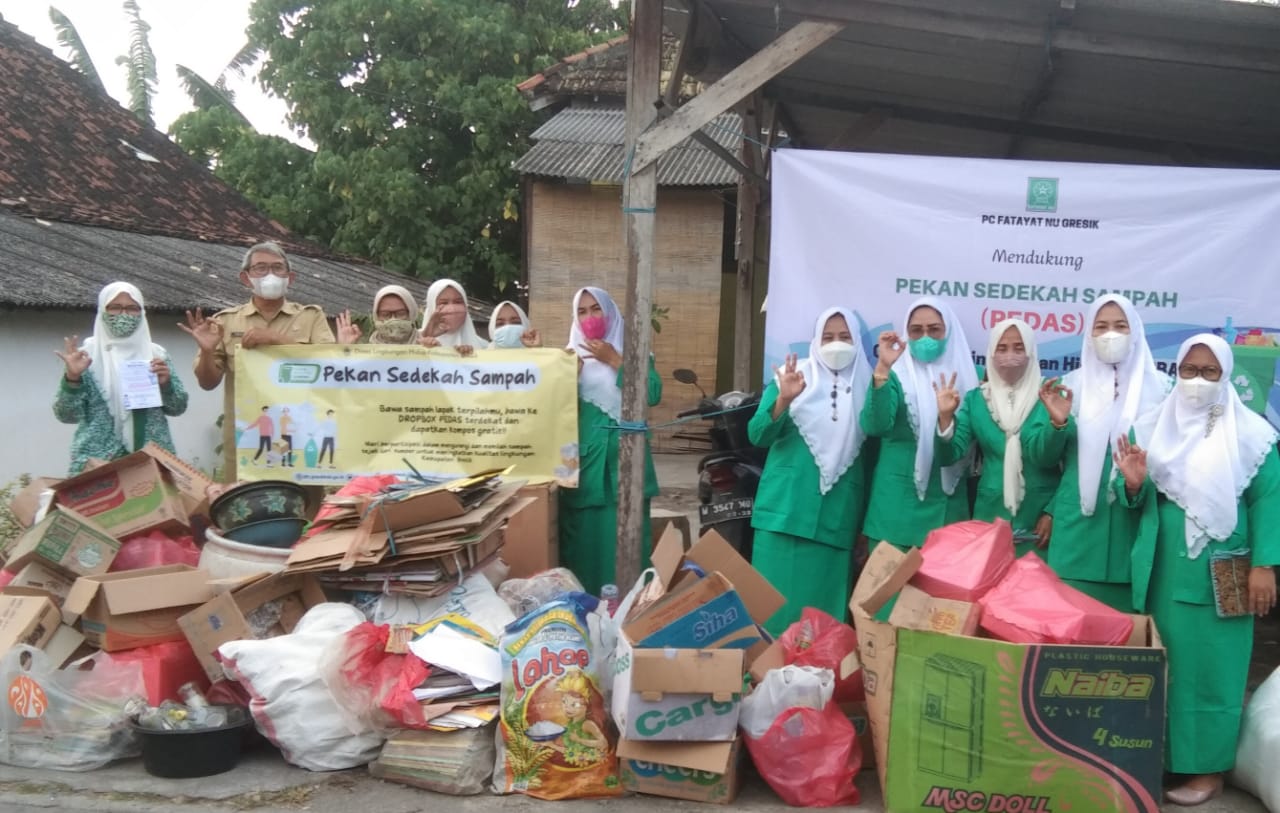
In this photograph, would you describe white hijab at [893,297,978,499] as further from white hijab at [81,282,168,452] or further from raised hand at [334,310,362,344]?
white hijab at [81,282,168,452]

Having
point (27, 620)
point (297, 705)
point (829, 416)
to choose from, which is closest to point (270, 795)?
point (297, 705)

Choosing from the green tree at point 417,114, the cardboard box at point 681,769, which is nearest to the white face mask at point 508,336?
the cardboard box at point 681,769

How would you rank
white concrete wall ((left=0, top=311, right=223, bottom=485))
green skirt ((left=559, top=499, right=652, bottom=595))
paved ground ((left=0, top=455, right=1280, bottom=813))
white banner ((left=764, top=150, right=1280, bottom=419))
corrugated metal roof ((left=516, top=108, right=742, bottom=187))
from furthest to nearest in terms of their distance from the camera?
corrugated metal roof ((left=516, top=108, right=742, bottom=187)) → white concrete wall ((left=0, top=311, right=223, bottom=485)) → green skirt ((left=559, top=499, right=652, bottom=595)) → white banner ((left=764, top=150, right=1280, bottom=419)) → paved ground ((left=0, top=455, right=1280, bottom=813))

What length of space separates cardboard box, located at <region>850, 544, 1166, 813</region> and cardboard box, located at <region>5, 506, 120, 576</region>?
3371mm

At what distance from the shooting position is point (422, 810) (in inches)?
148

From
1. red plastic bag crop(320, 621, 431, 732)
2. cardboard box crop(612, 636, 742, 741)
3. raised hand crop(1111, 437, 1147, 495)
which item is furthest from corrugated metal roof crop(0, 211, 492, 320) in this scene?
raised hand crop(1111, 437, 1147, 495)

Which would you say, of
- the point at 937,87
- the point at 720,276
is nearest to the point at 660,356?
the point at 720,276

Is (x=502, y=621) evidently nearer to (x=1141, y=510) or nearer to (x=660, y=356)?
(x=1141, y=510)

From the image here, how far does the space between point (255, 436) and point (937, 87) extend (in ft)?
13.9

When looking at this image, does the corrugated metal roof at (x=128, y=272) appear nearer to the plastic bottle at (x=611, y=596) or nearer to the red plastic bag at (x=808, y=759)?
the plastic bottle at (x=611, y=596)

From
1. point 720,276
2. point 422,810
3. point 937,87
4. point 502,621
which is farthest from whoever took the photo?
point 720,276

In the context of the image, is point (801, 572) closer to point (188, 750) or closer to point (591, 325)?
point (591, 325)

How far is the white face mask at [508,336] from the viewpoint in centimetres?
554

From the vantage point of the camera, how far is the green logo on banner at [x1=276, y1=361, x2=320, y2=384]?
211 inches
